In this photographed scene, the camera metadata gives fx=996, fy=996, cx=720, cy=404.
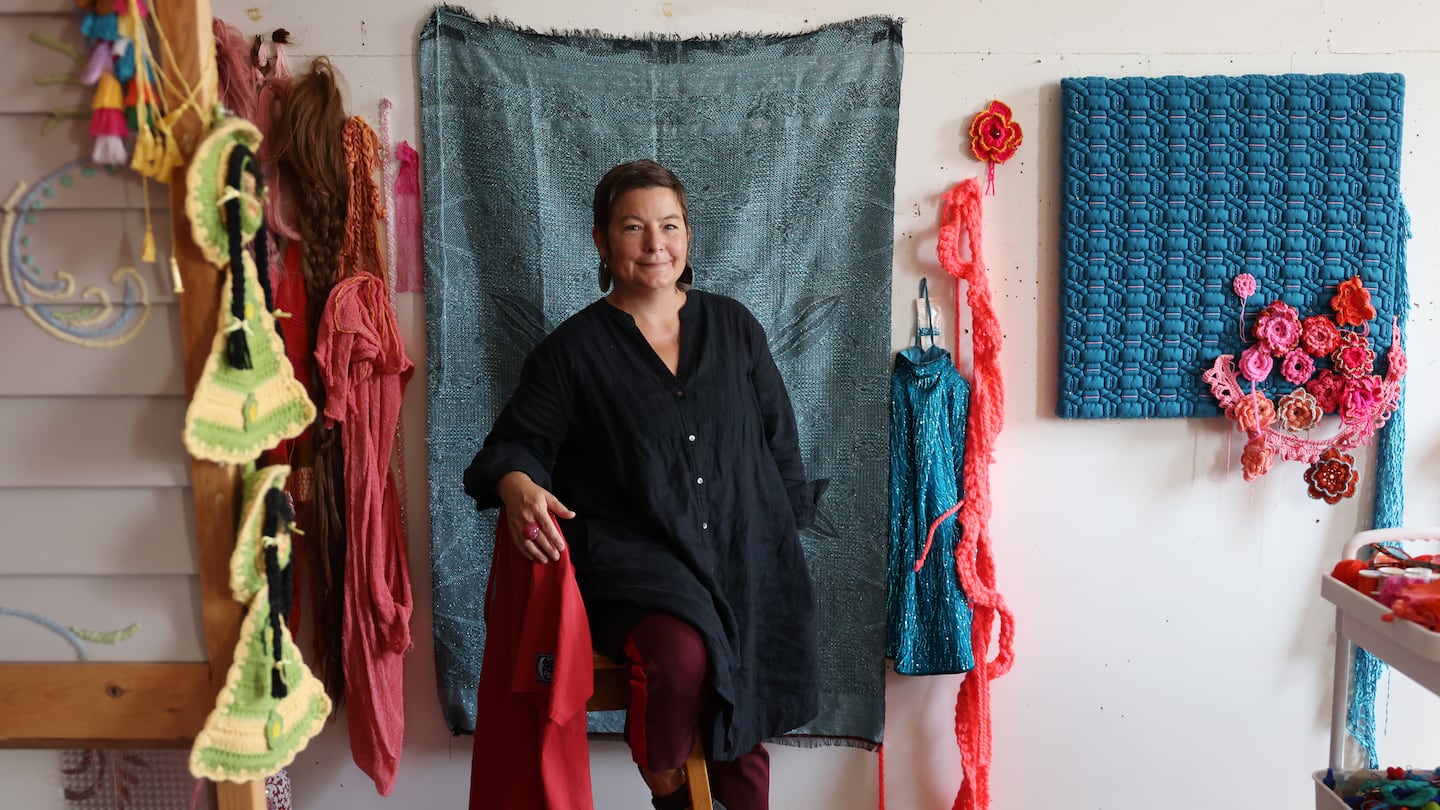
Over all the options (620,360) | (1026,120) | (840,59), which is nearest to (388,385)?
(620,360)

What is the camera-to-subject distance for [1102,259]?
2.04 m

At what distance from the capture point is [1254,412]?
2.04 metres

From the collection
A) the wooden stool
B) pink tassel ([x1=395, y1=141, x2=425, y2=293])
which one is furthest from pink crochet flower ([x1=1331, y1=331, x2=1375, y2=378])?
pink tassel ([x1=395, y1=141, x2=425, y2=293])

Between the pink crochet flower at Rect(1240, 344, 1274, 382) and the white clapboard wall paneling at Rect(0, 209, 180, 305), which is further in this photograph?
the pink crochet flower at Rect(1240, 344, 1274, 382)

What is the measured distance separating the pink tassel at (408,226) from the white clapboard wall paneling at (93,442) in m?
0.89

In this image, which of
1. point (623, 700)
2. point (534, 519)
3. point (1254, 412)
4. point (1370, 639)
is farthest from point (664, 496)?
point (1254, 412)

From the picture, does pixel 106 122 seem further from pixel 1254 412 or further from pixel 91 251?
pixel 1254 412

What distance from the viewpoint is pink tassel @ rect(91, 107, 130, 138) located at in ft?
3.65

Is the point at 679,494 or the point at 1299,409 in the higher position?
the point at 1299,409

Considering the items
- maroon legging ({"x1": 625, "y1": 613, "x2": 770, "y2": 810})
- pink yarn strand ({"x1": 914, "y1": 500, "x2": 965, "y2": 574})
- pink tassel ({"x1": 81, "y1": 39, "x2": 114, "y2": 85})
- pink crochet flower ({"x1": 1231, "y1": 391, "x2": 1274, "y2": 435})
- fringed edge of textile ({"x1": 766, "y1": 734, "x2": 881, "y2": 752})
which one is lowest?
fringed edge of textile ({"x1": 766, "y1": 734, "x2": 881, "y2": 752})

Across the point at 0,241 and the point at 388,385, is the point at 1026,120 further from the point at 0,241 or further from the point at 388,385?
the point at 0,241

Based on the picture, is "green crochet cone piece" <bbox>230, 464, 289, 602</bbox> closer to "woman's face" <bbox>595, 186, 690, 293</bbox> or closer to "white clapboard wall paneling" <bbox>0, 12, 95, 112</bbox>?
"white clapboard wall paneling" <bbox>0, 12, 95, 112</bbox>

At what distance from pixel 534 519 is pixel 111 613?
549 mm

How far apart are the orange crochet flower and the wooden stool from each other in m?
1.55
